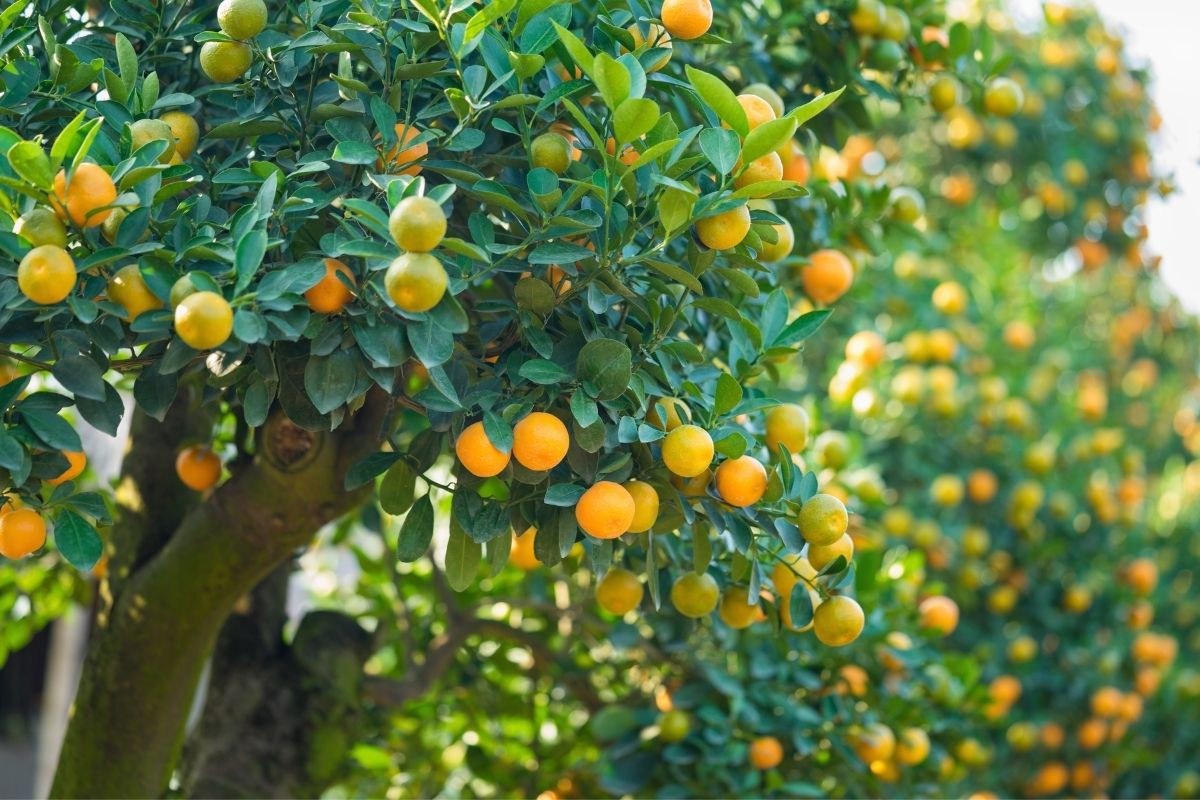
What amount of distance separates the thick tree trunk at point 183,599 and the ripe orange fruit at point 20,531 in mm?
303

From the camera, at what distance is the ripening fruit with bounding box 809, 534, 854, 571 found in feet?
3.51

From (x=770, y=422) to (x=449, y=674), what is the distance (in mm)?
975

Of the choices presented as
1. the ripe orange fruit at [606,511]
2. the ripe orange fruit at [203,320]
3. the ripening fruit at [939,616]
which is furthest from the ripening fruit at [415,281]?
the ripening fruit at [939,616]

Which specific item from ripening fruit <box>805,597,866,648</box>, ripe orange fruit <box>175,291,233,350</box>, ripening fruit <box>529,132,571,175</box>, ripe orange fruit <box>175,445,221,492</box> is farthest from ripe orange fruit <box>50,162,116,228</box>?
ripening fruit <box>805,597,866,648</box>

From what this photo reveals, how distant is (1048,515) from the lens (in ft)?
9.90

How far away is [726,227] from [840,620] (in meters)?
0.40

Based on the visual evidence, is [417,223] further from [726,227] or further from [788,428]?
[788,428]

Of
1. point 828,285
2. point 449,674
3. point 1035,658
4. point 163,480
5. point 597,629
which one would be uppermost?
point 828,285

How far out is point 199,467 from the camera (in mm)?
1420

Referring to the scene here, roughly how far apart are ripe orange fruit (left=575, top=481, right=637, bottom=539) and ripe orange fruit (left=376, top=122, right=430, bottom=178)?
31 cm

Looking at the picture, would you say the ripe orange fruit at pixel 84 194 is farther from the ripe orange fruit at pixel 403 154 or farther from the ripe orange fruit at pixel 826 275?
the ripe orange fruit at pixel 826 275

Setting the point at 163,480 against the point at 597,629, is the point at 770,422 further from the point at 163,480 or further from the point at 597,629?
the point at 163,480

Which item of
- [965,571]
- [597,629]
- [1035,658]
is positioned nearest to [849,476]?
[597,629]

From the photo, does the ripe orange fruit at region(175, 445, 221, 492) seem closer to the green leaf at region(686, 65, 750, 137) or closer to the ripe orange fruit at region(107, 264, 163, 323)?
the ripe orange fruit at region(107, 264, 163, 323)
